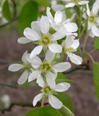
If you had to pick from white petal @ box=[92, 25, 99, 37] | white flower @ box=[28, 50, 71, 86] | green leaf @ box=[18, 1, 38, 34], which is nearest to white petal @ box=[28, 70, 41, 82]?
white flower @ box=[28, 50, 71, 86]

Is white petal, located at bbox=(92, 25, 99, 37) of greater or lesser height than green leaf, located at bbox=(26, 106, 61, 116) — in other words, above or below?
above

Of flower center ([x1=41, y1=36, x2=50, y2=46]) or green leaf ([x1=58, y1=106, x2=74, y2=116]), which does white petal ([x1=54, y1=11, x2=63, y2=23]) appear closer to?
flower center ([x1=41, y1=36, x2=50, y2=46])

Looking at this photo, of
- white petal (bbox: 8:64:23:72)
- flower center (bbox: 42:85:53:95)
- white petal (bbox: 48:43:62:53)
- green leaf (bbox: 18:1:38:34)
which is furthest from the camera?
green leaf (bbox: 18:1:38:34)

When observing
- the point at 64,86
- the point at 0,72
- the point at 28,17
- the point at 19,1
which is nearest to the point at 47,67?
the point at 64,86

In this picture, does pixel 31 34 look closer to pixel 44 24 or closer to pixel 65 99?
pixel 44 24

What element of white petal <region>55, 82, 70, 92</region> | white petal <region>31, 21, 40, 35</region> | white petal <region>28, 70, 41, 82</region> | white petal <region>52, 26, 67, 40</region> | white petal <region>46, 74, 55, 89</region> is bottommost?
white petal <region>55, 82, 70, 92</region>

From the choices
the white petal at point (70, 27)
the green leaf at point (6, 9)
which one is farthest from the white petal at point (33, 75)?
the green leaf at point (6, 9)

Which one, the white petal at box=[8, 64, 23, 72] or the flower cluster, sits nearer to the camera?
the flower cluster

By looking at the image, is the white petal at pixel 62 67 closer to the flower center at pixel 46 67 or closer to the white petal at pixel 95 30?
the flower center at pixel 46 67
